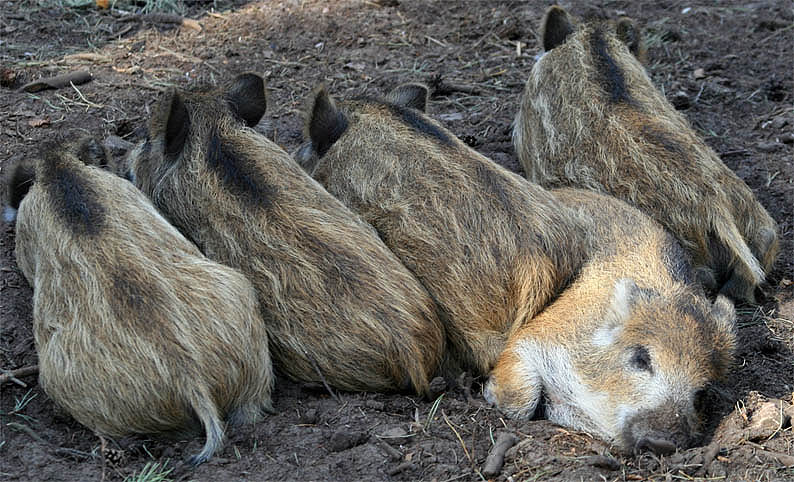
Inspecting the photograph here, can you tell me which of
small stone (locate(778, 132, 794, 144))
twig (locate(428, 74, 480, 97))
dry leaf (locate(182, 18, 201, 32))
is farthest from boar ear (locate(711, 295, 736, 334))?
dry leaf (locate(182, 18, 201, 32))

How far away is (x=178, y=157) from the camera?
191 inches

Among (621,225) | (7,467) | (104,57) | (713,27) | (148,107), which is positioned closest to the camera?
(7,467)

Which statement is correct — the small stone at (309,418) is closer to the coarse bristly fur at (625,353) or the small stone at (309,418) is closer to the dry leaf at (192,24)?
the coarse bristly fur at (625,353)

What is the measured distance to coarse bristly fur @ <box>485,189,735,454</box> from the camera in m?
3.92

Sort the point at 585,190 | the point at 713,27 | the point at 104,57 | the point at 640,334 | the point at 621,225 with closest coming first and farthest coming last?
the point at 640,334
the point at 621,225
the point at 585,190
the point at 104,57
the point at 713,27

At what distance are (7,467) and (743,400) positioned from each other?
3.10 meters

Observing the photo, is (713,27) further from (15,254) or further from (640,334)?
(15,254)

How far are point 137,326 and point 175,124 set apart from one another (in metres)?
1.46

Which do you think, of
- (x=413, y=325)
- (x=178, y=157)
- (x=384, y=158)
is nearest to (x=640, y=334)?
(x=413, y=325)

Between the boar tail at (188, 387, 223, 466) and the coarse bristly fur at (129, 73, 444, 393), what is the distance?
52 cm

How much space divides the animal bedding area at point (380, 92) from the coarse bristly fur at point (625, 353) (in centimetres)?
11

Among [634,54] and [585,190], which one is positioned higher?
[634,54]

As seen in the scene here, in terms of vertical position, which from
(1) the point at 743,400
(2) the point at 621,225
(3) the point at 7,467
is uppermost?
(2) the point at 621,225

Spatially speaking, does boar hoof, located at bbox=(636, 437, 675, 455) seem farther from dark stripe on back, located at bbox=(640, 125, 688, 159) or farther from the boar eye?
dark stripe on back, located at bbox=(640, 125, 688, 159)
